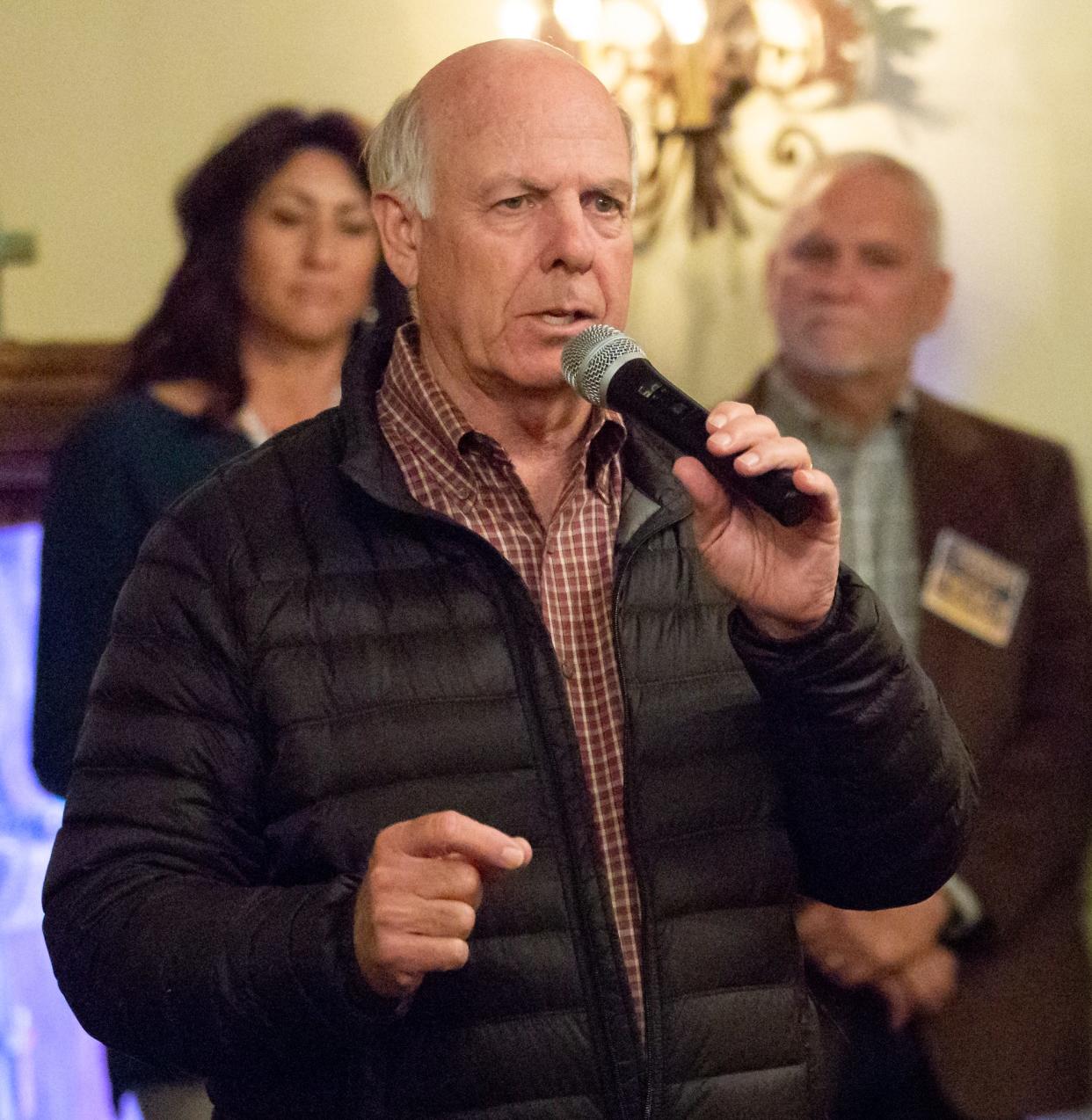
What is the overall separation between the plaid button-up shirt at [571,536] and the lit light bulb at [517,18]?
162 centimetres

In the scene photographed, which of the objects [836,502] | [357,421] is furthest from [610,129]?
[836,502]

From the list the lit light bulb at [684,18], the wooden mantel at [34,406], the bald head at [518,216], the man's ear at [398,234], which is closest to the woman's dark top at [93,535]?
the wooden mantel at [34,406]

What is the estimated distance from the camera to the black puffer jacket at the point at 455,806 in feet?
3.90

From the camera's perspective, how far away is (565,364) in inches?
48.4

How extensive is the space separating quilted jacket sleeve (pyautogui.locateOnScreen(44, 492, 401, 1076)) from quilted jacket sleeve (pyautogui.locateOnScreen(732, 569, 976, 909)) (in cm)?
36

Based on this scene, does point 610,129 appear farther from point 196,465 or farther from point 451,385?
point 196,465

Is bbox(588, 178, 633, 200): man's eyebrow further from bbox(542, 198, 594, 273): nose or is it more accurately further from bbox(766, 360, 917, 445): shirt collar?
bbox(766, 360, 917, 445): shirt collar

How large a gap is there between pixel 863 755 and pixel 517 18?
199 cm

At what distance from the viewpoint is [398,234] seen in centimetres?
150

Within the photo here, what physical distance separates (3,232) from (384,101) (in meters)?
0.69

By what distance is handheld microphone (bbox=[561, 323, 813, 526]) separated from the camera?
1.05 meters

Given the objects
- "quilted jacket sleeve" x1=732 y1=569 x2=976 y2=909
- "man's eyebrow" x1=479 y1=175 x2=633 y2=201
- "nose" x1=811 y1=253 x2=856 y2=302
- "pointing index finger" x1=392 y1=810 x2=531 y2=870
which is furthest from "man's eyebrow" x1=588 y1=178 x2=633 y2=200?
"nose" x1=811 y1=253 x2=856 y2=302

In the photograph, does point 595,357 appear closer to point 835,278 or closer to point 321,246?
point 321,246

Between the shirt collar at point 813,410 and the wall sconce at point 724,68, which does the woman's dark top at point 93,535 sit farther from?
the wall sconce at point 724,68
